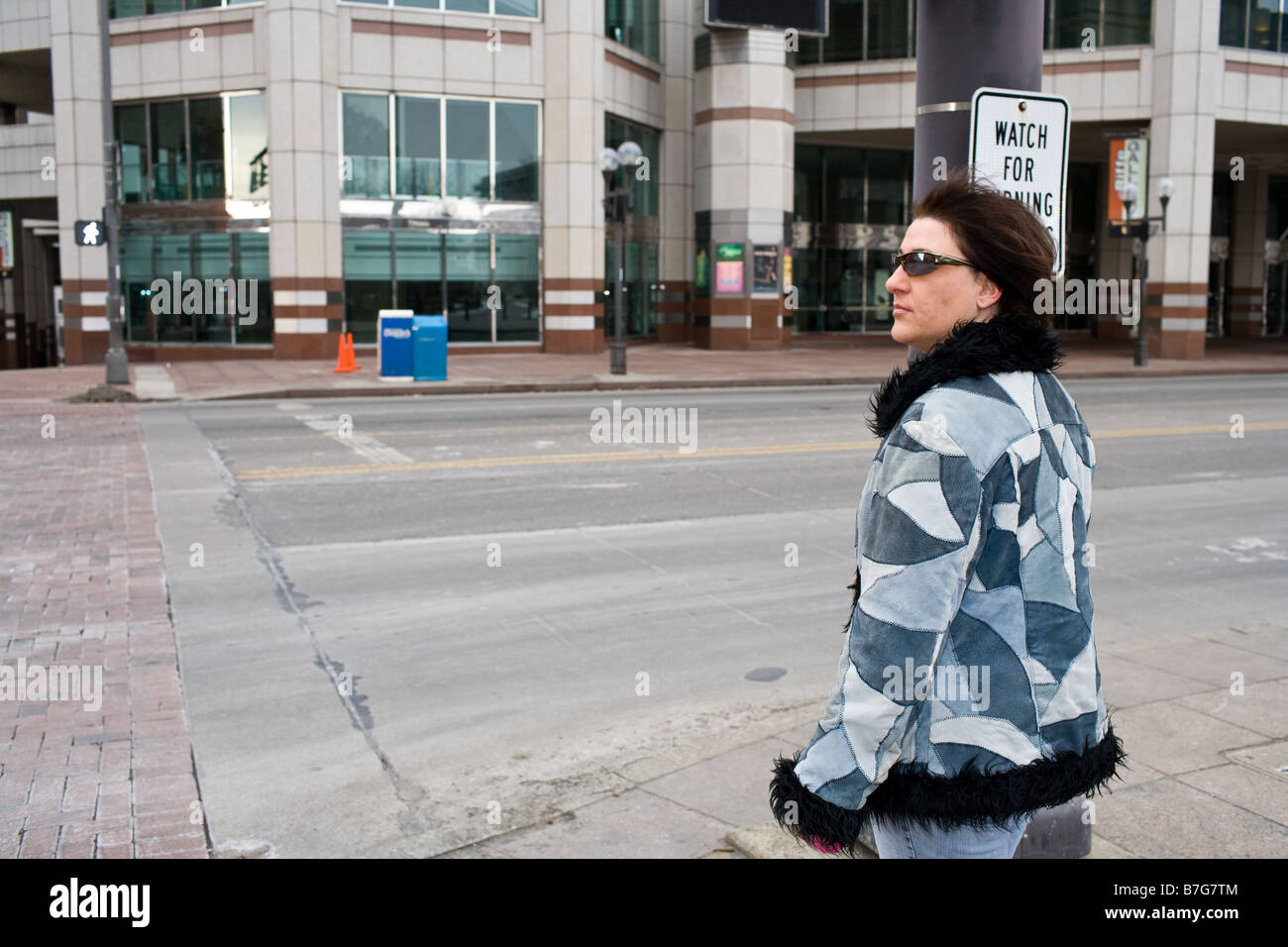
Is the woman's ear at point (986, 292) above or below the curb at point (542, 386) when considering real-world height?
above

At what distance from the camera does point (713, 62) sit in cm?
3444

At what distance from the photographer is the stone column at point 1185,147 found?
32.5 m

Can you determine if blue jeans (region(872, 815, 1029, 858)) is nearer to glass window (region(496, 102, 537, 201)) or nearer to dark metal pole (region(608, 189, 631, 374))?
dark metal pole (region(608, 189, 631, 374))

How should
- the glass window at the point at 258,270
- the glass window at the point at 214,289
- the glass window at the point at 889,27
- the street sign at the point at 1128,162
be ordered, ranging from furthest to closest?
the glass window at the point at 889,27, the street sign at the point at 1128,162, the glass window at the point at 214,289, the glass window at the point at 258,270

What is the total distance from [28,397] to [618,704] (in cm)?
1811

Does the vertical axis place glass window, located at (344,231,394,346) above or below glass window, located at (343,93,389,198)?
below

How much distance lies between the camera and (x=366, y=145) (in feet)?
96.5

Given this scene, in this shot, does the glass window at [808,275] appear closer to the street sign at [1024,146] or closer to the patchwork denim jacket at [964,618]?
the street sign at [1024,146]

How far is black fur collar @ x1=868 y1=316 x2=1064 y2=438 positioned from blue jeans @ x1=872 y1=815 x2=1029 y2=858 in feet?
2.55

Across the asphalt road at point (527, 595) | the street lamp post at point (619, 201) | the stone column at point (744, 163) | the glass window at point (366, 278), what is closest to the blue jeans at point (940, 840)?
the asphalt road at point (527, 595)

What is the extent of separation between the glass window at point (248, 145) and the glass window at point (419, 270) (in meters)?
3.39

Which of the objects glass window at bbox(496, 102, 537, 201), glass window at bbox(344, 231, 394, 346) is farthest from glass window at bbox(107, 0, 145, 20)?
glass window at bbox(496, 102, 537, 201)

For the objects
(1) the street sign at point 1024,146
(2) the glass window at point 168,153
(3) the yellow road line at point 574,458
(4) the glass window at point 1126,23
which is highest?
(4) the glass window at point 1126,23

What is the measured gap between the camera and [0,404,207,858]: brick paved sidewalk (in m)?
4.47
